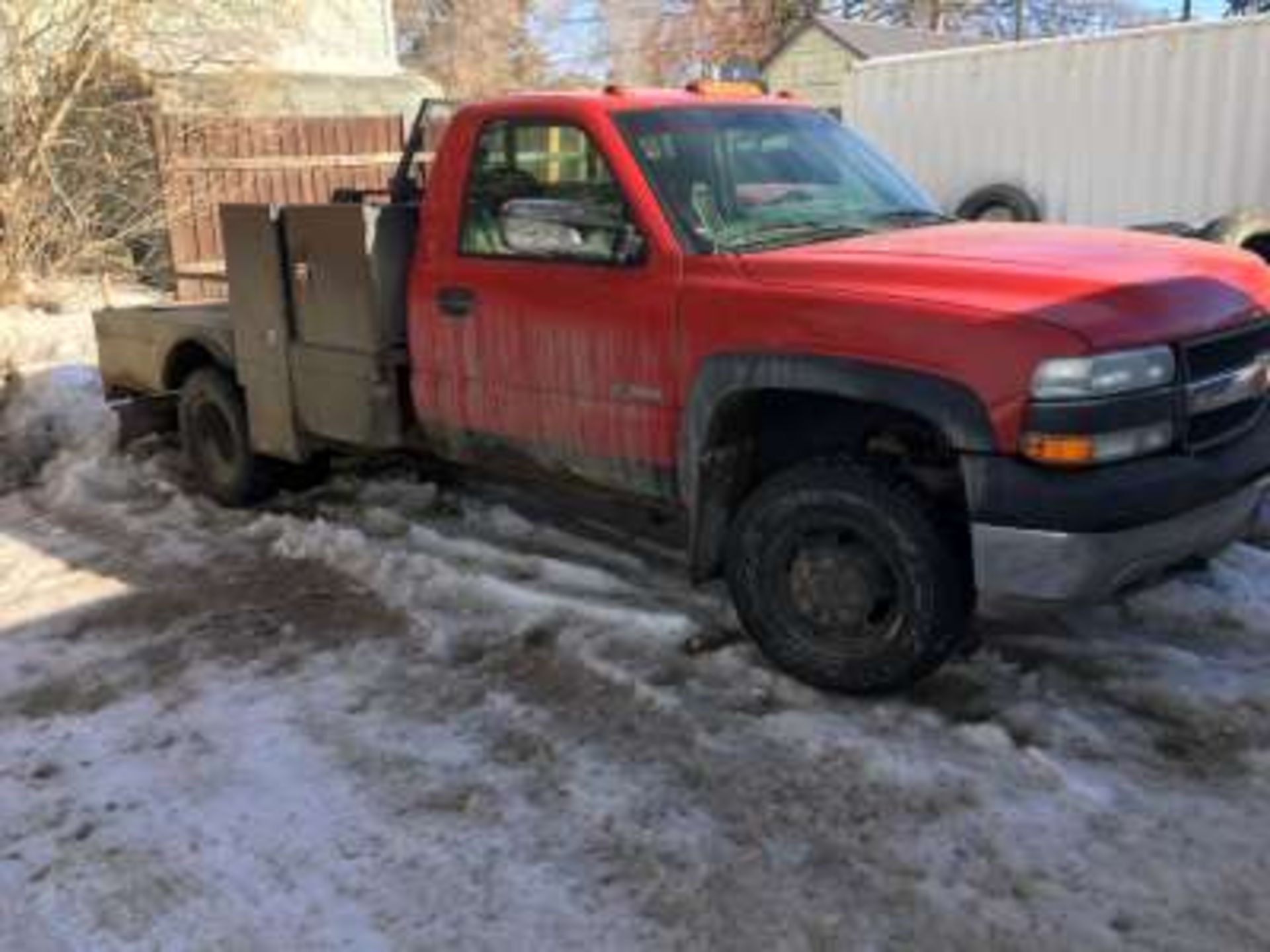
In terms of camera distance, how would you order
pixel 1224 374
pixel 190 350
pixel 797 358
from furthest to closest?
pixel 190 350 → pixel 797 358 → pixel 1224 374

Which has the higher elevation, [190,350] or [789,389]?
[789,389]

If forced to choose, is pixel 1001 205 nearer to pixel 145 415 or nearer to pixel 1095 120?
pixel 1095 120

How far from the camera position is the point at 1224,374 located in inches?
157

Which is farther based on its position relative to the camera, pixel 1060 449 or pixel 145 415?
pixel 145 415

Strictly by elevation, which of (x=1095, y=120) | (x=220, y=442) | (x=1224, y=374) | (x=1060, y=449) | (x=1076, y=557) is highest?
(x=1095, y=120)

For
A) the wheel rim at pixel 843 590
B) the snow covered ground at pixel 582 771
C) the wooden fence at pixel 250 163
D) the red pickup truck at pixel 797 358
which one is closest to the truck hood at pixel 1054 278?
the red pickup truck at pixel 797 358

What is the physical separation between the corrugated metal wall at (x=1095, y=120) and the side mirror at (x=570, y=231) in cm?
780

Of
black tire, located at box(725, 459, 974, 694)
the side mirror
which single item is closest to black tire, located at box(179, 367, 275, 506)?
the side mirror

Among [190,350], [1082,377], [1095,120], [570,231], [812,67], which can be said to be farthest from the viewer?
[812,67]

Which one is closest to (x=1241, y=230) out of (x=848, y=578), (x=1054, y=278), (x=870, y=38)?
(x=1054, y=278)

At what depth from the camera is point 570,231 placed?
4809 mm

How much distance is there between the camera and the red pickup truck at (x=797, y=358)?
373 centimetres

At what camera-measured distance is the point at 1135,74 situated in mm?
11305

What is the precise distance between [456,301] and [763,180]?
130cm
